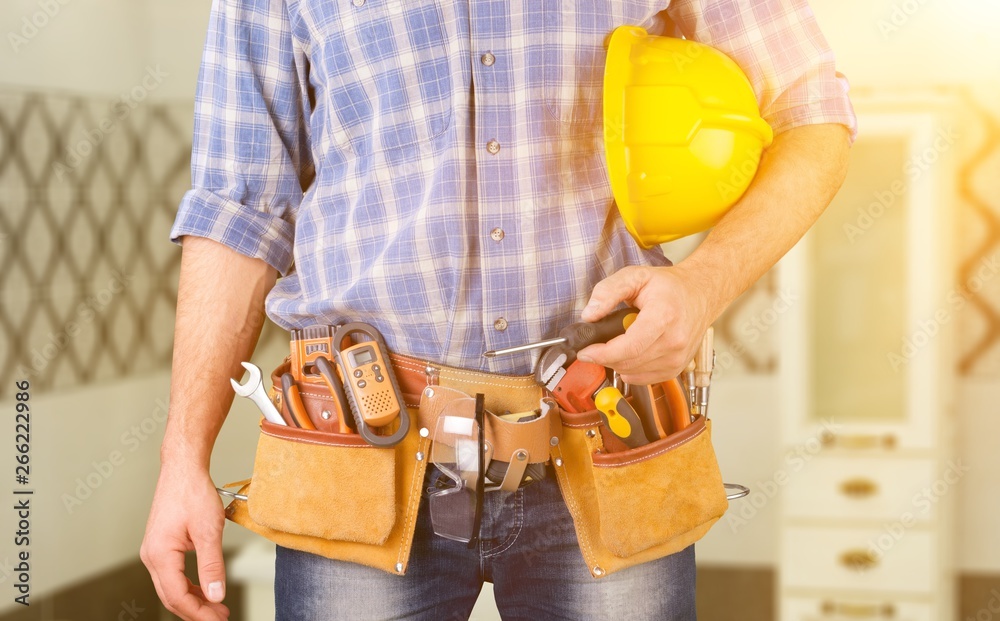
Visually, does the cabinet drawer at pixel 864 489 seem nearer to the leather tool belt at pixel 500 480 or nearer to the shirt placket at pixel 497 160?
the leather tool belt at pixel 500 480

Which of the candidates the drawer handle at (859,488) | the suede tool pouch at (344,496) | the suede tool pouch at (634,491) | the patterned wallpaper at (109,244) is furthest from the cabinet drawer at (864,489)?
the suede tool pouch at (344,496)

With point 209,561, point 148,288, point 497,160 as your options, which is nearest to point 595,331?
point 497,160

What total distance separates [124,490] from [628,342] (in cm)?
206

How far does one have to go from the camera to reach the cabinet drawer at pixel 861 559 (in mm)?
2193

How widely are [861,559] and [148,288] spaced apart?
6.76 ft

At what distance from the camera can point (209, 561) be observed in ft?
2.37

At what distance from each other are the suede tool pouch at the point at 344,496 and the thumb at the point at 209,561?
0.14 ft

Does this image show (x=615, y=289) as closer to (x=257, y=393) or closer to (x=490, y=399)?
(x=490, y=399)

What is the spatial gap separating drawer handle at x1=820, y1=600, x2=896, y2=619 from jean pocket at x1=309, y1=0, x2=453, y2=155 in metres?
1.99

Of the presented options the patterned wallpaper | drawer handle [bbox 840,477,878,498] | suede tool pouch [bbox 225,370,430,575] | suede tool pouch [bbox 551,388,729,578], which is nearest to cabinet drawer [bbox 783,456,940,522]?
drawer handle [bbox 840,477,878,498]

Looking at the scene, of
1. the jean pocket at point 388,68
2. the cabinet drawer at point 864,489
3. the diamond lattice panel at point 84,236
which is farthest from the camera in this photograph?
the cabinet drawer at point 864,489

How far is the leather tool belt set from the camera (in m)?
0.68

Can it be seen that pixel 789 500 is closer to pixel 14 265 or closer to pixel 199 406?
pixel 199 406

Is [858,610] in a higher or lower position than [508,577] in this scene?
lower
